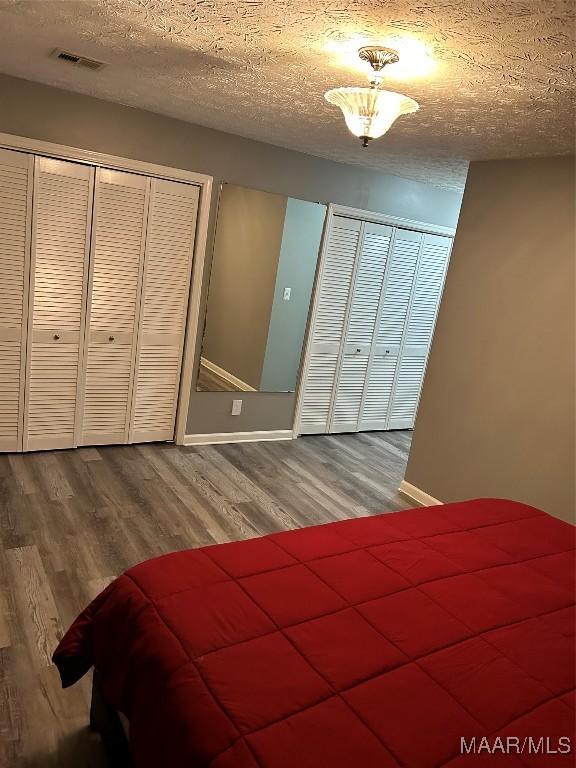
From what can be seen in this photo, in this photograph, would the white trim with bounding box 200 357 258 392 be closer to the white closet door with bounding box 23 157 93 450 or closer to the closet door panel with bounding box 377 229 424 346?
the white closet door with bounding box 23 157 93 450

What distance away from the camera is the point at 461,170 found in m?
4.06

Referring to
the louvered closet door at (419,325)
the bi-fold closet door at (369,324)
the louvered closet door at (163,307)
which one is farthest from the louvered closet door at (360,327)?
the louvered closet door at (163,307)

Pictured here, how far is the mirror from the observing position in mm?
4301

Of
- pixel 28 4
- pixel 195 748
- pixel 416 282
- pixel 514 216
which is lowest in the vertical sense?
pixel 195 748

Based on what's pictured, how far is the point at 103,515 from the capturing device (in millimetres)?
3256

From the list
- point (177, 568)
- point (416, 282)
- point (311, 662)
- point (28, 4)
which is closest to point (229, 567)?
point (177, 568)

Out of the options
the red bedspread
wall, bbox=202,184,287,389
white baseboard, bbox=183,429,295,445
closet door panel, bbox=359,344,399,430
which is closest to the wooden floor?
white baseboard, bbox=183,429,295,445

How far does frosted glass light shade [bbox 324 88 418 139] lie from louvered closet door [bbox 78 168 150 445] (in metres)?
2.02

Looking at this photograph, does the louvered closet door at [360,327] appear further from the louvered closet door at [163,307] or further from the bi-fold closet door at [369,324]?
the louvered closet door at [163,307]

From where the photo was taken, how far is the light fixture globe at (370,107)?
2170mm

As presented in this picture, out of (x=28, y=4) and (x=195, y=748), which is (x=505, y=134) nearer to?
(x=28, y=4)

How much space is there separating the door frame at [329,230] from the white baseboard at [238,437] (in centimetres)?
12

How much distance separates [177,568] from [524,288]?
2.65 m

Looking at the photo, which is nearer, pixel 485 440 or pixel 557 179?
pixel 557 179
